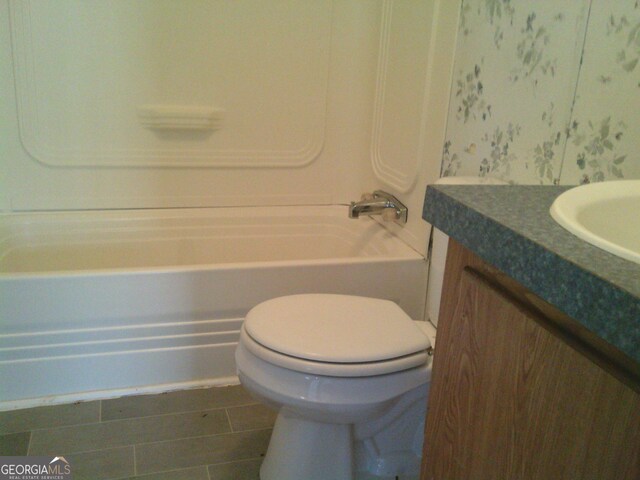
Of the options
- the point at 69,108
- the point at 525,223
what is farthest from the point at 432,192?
the point at 69,108

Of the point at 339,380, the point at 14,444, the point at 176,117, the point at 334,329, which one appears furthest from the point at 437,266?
the point at 14,444

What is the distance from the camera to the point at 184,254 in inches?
85.8

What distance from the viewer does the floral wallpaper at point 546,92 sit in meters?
1.05

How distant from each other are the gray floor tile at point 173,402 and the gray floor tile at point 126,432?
0.03 m

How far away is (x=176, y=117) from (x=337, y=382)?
1.36 meters

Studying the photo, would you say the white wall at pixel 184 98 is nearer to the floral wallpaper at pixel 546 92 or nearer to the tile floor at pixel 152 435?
the floral wallpaper at pixel 546 92

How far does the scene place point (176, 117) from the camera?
2.09 m

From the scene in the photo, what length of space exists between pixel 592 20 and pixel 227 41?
1404 millimetres

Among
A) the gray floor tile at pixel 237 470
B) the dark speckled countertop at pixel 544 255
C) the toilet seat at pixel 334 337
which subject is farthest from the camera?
the gray floor tile at pixel 237 470

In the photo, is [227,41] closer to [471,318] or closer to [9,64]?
[9,64]

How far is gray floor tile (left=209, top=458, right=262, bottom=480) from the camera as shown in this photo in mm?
1442

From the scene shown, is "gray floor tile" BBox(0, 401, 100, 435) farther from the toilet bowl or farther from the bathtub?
the toilet bowl

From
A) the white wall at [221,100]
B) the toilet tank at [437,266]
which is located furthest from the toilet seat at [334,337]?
the white wall at [221,100]

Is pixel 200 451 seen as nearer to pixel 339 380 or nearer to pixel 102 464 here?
pixel 102 464
